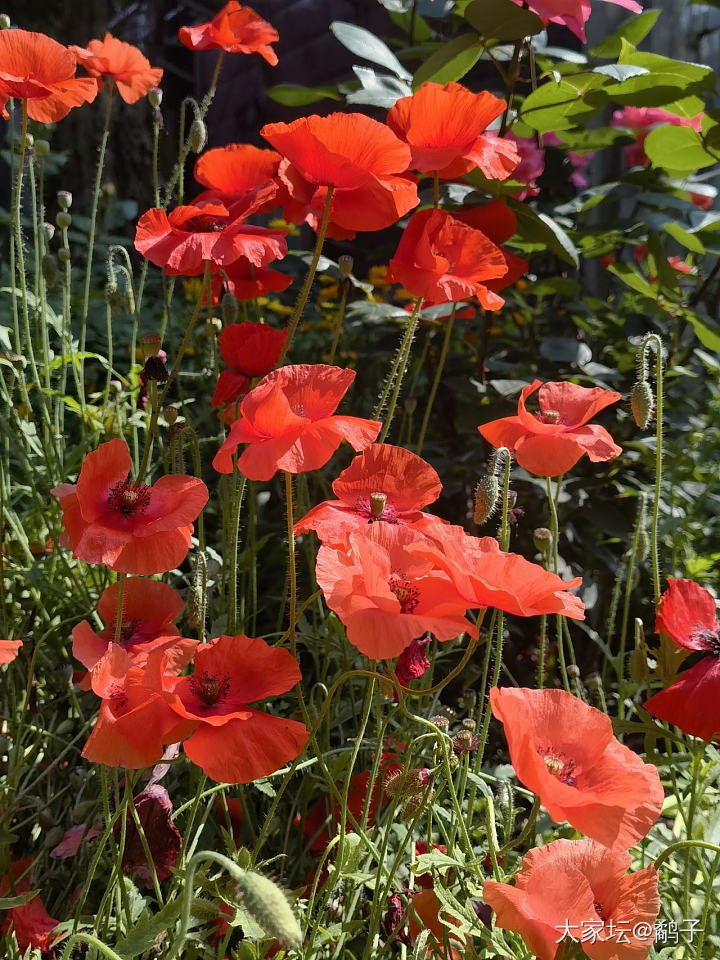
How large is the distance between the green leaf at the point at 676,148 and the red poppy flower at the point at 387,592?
123 centimetres

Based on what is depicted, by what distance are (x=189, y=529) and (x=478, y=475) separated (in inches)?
42.0

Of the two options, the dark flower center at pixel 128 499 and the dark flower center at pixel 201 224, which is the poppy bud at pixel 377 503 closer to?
the dark flower center at pixel 128 499

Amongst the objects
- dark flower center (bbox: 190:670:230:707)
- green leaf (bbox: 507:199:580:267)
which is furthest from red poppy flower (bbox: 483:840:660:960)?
green leaf (bbox: 507:199:580:267)

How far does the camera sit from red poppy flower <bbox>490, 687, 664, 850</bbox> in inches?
26.3

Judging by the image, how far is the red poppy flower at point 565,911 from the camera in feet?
2.29

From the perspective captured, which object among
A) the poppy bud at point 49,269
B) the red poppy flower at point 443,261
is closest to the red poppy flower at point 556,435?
the red poppy flower at point 443,261

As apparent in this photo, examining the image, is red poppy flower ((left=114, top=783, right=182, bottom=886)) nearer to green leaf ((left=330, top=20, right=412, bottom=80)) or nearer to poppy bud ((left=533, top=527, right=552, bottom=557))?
poppy bud ((left=533, top=527, right=552, bottom=557))

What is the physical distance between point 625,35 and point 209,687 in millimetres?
1505

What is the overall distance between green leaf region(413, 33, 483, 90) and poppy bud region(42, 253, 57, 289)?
2.36 feet

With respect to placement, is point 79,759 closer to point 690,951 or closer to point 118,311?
point 118,311

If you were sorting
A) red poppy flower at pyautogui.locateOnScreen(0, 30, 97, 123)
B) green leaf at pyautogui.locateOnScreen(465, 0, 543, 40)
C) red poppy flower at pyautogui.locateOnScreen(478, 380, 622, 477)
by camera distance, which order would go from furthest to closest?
green leaf at pyautogui.locateOnScreen(465, 0, 543, 40), red poppy flower at pyautogui.locateOnScreen(0, 30, 97, 123), red poppy flower at pyautogui.locateOnScreen(478, 380, 622, 477)

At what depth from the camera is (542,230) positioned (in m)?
1.48

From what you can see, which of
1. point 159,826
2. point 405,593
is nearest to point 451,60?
point 405,593

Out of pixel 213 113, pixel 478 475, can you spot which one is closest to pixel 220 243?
pixel 478 475
